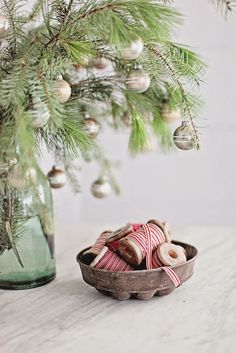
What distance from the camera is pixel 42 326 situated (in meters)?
0.79

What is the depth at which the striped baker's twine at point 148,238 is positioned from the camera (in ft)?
2.82

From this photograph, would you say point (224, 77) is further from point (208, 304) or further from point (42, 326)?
point (42, 326)

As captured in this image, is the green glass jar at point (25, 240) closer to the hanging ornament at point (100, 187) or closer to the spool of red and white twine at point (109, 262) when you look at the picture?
the spool of red and white twine at point (109, 262)

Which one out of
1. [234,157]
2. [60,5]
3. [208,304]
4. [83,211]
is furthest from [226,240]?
[83,211]

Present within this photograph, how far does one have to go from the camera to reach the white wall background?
6.06 ft

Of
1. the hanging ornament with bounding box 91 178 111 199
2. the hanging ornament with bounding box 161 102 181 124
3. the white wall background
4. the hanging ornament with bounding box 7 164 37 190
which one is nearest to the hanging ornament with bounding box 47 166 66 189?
the hanging ornament with bounding box 91 178 111 199

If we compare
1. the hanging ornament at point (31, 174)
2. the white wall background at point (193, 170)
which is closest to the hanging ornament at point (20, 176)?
the hanging ornament at point (31, 174)

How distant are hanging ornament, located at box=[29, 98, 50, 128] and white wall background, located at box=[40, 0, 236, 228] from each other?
113 cm

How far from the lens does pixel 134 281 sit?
2.72 feet

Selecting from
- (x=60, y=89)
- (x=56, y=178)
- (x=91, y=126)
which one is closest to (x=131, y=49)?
(x=60, y=89)

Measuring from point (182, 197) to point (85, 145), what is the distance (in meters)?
1.21

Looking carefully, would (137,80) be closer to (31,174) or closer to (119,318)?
(31,174)

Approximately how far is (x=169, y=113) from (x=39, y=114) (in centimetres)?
34

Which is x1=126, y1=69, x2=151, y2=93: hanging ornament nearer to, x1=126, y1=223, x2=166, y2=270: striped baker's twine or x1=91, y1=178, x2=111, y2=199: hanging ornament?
x1=126, y1=223, x2=166, y2=270: striped baker's twine
